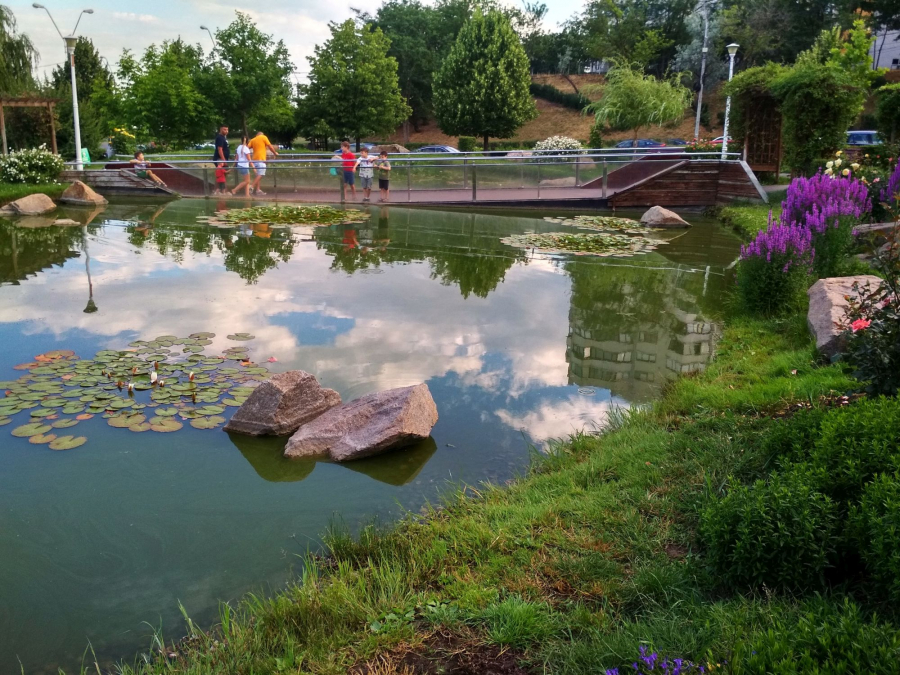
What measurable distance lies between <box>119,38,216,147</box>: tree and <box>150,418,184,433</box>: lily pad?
3357 cm

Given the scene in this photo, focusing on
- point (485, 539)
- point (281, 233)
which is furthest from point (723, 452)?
point (281, 233)

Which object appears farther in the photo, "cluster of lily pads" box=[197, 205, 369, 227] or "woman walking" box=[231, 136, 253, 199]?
"woman walking" box=[231, 136, 253, 199]

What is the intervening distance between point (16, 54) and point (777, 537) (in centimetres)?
3732

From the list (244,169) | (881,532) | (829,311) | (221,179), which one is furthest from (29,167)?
(881,532)

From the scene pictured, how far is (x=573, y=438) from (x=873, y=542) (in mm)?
2808

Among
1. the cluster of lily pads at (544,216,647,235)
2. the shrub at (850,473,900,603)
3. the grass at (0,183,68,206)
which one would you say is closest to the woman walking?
the grass at (0,183,68,206)

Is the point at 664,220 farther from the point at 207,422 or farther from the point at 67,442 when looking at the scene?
the point at 67,442

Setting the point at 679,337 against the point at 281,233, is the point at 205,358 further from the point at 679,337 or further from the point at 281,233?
the point at 281,233

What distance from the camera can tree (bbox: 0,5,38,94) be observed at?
29359 mm

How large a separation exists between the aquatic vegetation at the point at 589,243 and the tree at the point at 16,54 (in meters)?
23.1

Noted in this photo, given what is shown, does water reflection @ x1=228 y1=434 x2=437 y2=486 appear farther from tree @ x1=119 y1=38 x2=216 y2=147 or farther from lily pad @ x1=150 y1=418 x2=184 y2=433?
tree @ x1=119 y1=38 x2=216 y2=147

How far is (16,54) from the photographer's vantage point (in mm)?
31672

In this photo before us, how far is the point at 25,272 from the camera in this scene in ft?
37.6

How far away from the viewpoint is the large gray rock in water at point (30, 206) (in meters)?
18.4
